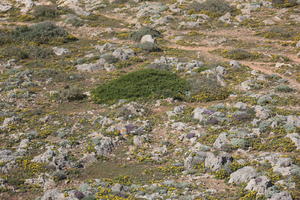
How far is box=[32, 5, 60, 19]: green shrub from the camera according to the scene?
48.4 metres

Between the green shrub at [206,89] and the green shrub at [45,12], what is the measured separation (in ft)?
96.9

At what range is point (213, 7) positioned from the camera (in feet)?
156

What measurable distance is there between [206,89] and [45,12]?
107 ft

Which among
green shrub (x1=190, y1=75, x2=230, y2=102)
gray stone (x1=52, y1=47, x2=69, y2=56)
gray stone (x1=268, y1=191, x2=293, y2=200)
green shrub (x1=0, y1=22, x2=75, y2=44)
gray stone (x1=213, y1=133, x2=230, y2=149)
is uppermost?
green shrub (x1=0, y1=22, x2=75, y2=44)

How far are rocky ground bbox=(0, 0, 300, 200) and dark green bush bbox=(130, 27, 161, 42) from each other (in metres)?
0.14

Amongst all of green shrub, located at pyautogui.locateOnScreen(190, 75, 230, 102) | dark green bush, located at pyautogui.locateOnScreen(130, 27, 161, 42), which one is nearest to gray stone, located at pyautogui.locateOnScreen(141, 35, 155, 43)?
dark green bush, located at pyautogui.locateOnScreen(130, 27, 161, 42)

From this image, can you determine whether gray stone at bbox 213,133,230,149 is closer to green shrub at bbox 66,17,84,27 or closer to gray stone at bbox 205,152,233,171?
gray stone at bbox 205,152,233,171

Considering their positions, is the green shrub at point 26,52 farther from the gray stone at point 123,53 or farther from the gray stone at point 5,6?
the gray stone at point 5,6

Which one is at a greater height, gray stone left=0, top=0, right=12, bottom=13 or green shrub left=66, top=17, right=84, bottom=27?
gray stone left=0, top=0, right=12, bottom=13

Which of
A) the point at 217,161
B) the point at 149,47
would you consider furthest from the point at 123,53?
the point at 217,161

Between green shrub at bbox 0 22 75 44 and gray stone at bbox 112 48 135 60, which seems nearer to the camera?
gray stone at bbox 112 48 135 60

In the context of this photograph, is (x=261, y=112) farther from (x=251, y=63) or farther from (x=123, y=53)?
(x=123, y=53)

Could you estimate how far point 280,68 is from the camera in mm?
29328

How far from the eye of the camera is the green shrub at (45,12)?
48.4 meters
